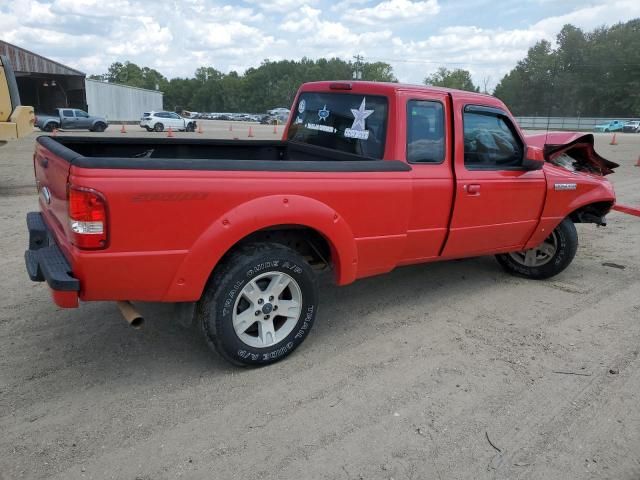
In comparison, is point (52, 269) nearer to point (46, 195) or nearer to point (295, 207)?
point (46, 195)

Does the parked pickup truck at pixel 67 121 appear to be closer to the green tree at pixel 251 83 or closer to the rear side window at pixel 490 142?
the rear side window at pixel 490 142

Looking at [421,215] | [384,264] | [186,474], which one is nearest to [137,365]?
[186,474]

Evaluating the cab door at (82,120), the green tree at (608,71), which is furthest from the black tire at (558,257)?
the green tree at (608,71)

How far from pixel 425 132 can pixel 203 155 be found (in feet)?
7.21

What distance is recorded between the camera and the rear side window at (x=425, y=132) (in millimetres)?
4008

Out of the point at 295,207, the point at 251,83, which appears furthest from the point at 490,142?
the point at 251,83

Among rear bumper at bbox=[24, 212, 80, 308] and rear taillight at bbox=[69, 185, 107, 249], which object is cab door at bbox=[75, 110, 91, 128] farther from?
rear taillight at bbox=[69, 185, 107, 249]

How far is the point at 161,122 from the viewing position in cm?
3506

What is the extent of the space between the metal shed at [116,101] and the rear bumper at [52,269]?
4418cm

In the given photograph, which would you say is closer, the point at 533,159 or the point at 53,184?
the point at 53,184

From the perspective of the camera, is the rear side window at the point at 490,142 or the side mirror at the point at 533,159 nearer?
the rear side window at the point at 490,142

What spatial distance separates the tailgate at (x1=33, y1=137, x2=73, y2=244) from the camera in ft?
9.68

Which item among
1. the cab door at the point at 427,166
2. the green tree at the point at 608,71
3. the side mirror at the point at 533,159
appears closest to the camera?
the cab door at the point at 427,166

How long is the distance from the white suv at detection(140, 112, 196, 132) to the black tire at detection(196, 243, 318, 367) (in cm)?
3409
